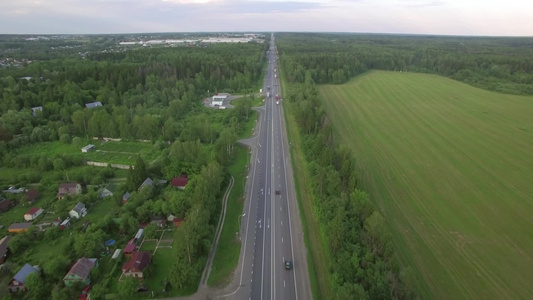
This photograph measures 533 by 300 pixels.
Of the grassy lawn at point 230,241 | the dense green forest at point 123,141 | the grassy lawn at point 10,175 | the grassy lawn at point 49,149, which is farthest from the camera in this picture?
the grassy lawn at point 49,149

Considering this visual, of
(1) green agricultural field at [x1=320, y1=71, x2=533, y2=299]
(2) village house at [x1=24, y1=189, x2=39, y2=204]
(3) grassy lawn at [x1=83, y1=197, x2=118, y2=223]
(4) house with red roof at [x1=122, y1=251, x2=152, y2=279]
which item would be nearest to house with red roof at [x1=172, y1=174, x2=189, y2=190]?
(3) grassy lawn at [x1=83, y1=197, x2=118, y2=223]

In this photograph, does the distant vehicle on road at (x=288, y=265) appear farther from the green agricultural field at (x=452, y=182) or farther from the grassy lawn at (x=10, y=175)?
the grassy lawn at (x=10, y=175)

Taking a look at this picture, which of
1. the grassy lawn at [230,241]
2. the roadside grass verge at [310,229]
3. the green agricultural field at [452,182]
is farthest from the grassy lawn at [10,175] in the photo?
the green agricultural field at [452,182]

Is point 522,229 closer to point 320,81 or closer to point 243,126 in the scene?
point 243,126

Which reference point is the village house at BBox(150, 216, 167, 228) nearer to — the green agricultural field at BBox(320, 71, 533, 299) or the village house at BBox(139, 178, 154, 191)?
the village house at BBox(139, 178, 154, 191)

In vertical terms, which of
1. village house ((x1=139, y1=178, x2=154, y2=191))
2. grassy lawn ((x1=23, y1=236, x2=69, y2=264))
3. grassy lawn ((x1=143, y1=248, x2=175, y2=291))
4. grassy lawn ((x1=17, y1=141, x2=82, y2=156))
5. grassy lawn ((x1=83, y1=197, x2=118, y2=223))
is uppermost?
village house ((x1=139, y1=178, x2=154, y2=191))

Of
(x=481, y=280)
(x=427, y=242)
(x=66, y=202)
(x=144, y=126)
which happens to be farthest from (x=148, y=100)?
(x=481, y=280)

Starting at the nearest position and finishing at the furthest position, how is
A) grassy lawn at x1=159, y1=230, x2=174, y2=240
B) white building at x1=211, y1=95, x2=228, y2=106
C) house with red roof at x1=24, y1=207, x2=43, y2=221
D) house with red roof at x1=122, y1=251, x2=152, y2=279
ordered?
house with red roof at x1=122, y1=251, x2=152, y2=279 < grassy lawn at x1=159, y1=230, x2=174, y2=240 < house with red roof at x1=24, y1=207, x2=43, y2=221 < white building at x1=211, y1=95, x2=228, y2=106
